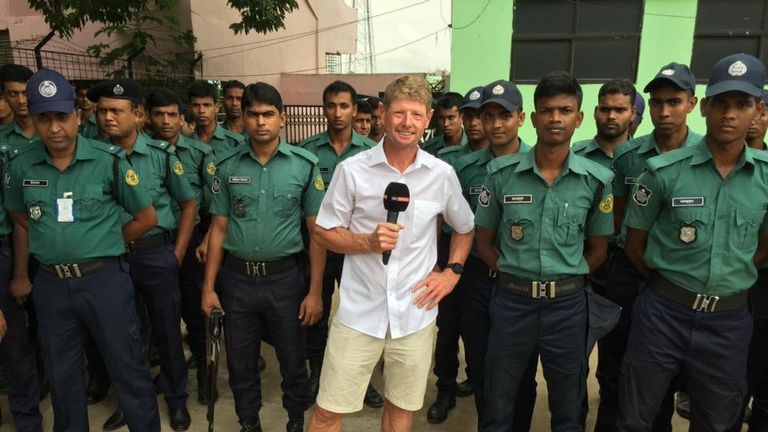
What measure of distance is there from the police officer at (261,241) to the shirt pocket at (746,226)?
2030 mm

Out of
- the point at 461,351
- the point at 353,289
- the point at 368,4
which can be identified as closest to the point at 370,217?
the point at 353,289

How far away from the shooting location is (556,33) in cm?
790

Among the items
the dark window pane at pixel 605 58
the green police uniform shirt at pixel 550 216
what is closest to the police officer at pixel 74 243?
the green police uniform shirt at pixel 550 216

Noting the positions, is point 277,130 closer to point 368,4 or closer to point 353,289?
point 353,289

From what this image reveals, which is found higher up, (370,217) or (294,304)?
(370,217)

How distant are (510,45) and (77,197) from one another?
7087mm

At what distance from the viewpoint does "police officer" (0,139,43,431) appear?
2951 millimetres

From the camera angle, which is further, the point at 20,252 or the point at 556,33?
the point at 556,33

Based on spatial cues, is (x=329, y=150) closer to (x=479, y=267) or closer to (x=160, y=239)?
(x=160, y=239)

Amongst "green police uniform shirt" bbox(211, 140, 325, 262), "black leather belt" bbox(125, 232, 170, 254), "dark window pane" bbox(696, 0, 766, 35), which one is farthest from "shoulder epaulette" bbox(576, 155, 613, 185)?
"dark window pane" bbox(696, 0, 766, 35)

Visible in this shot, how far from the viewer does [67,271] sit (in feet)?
8.34

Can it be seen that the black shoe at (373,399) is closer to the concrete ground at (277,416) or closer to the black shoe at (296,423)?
the concrete ground at (277,416)

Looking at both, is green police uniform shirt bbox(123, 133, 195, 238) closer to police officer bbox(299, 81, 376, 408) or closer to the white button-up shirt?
police officer bbox(299, 81, 376, 408)

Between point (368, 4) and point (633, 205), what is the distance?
96.3ft
